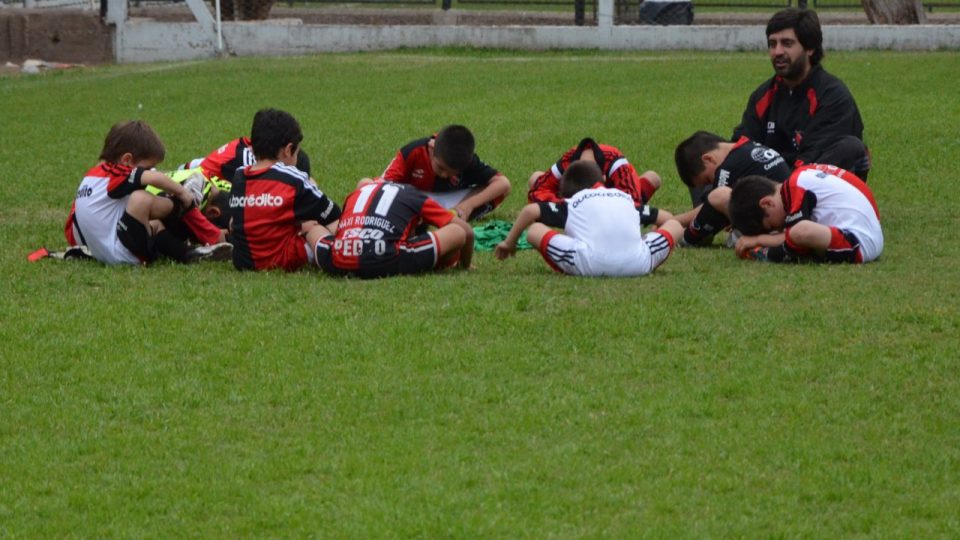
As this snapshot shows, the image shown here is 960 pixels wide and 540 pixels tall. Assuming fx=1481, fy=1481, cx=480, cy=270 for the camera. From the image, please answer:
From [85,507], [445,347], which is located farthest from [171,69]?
[85,507]

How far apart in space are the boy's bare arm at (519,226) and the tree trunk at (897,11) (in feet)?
48.0

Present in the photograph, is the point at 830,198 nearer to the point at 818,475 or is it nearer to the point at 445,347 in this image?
the point at 445,347

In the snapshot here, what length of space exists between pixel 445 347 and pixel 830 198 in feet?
9.27

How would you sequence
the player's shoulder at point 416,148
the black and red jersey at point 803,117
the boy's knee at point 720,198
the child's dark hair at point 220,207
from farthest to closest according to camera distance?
the player's shoulder at point 416,148 → the black and red jersey at point 803,117 → the child's dark hair at point 220,207 → the boy's knee at point 720,198

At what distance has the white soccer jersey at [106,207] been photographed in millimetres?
8188

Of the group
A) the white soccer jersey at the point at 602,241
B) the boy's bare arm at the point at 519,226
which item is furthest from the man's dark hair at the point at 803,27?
the boy's bare arm at the point at 519,226

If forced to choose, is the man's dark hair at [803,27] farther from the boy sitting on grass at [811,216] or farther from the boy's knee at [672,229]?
the boy's knee at [672,229]

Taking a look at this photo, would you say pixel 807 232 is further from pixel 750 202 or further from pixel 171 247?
pixel 171 247

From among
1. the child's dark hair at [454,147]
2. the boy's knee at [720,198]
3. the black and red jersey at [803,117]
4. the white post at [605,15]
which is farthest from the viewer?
the white post at [605,15]

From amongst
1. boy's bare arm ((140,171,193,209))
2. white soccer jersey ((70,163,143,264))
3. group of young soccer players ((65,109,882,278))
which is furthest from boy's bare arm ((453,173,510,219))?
white soccer jersey ((70,163,143,264))

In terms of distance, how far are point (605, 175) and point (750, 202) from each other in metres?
1.62

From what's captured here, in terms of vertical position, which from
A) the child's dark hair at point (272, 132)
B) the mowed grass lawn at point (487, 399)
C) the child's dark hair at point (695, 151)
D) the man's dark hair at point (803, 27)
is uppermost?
the man's dark hair at point (803, 27)

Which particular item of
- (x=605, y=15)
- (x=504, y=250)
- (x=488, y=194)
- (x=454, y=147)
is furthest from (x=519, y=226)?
(x=605, y=15)

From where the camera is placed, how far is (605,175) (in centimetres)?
970
